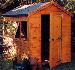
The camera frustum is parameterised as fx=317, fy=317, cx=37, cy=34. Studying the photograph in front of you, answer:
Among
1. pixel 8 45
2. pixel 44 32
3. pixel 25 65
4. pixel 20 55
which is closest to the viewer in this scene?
pixel 25 65

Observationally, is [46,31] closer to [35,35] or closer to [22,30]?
[22,30]

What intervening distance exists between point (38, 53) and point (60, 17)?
7.72 feet

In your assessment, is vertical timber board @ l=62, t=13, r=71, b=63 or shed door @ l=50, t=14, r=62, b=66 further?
vertical timber board @ l=62, t=13, r=71, b=63

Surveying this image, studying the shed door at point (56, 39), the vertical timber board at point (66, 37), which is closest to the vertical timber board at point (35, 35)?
the shed door at point (56, 39)

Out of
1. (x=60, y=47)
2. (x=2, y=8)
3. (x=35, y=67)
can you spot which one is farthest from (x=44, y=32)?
(x=2, y=8)

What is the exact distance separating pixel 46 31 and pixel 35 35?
206cm

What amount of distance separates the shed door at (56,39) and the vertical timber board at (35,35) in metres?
0.81

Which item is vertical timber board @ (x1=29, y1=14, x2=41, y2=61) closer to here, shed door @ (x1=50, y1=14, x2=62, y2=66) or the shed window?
shed door @ (x1=50, y1=14, x2=62, y2=66)

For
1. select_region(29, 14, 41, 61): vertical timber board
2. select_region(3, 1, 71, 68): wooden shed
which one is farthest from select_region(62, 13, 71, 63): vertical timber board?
select_region(29, 14, 41, 61): vertical timber board

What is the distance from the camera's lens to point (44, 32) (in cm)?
1811

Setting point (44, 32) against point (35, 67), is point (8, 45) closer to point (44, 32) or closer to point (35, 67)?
point (44, 32)

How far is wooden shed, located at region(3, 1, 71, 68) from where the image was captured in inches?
634

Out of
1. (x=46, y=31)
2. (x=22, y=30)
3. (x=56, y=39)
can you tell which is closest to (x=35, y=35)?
(x=56, y=39)

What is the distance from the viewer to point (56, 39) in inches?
666
